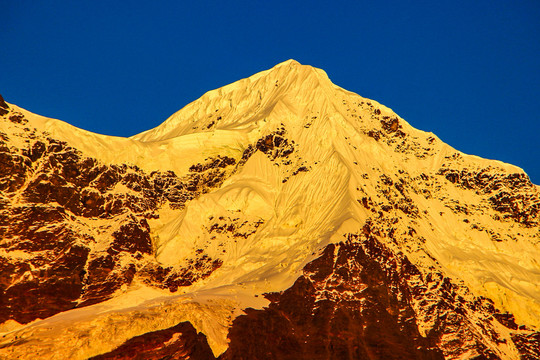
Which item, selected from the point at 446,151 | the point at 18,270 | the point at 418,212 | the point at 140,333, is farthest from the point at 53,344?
the point at 446,151

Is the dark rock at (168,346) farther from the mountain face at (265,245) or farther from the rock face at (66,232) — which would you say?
the rock face at (66,232)

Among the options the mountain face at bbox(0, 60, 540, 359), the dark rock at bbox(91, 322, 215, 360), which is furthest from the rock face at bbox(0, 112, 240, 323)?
the dark rock at bbox(91, 322, 215, 360)

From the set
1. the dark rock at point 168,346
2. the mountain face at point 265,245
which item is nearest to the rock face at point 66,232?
the mountain face at point 265,245

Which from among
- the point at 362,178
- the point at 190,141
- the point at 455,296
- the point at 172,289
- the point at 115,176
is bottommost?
the point at 455,296

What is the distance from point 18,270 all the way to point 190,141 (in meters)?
37.2

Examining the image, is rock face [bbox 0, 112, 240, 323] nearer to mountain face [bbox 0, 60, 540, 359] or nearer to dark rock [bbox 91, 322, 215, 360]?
mountain face [bbox 0, 60, 540, 359]

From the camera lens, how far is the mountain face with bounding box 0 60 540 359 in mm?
69250

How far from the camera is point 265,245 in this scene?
3260 inches

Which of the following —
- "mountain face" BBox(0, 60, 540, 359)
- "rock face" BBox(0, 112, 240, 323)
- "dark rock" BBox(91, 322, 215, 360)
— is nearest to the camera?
"dark rock" BBox(91, 322, 215, 360)

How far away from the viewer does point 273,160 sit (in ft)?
323

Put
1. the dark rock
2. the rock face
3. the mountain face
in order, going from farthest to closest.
Answer: the rock face, the mountain face, the dark rock

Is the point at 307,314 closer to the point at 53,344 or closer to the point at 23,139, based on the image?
the point at 53,344

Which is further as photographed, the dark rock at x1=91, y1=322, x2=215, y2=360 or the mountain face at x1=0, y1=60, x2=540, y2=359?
the mountain face at x1=0, y1=60, x2=540, y2=359

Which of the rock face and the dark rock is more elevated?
the rock face
